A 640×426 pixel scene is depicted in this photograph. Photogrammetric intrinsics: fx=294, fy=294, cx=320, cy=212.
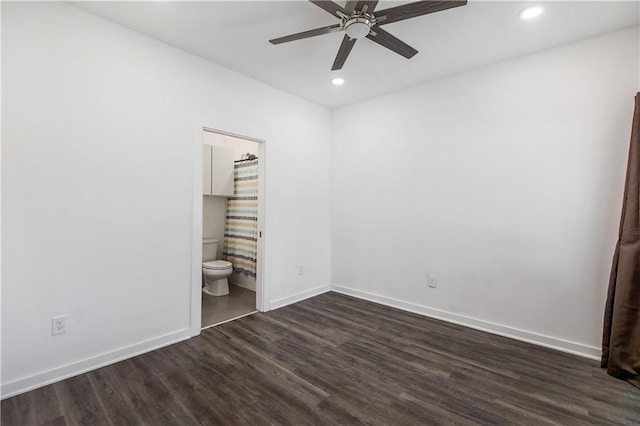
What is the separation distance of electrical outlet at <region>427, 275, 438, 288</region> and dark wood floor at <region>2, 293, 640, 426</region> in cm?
59

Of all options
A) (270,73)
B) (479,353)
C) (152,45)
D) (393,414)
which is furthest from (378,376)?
(152,45)

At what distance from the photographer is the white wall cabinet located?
13.8ft

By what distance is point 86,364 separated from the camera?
7.14ft

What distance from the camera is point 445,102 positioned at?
10.6ft

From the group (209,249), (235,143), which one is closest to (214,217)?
(209,249)

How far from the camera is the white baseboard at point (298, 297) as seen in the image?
3563mm

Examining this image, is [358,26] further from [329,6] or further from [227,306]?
[227,306]

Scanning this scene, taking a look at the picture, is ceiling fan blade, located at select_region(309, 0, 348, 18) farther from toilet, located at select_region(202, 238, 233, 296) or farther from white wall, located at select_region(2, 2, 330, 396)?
toilet, located at select_region(202, 238, 233, 296)

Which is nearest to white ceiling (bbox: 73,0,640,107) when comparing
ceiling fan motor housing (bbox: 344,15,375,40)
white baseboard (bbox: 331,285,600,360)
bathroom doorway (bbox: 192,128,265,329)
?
ceiling fan motor housing (bbox: 344,15,375,40)

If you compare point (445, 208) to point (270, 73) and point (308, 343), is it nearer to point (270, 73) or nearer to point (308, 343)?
point (308, 343)

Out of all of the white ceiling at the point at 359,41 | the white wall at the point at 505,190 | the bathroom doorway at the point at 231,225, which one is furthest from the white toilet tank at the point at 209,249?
the white ceiling at the point at 359,41

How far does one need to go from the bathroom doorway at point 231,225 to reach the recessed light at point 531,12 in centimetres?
261

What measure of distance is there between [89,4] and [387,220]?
337 centimetres

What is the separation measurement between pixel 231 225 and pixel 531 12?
4173 millimetres
